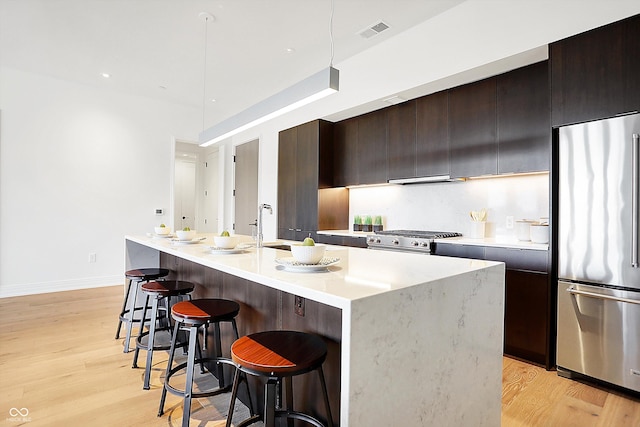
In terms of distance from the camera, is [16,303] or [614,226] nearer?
[614,226]

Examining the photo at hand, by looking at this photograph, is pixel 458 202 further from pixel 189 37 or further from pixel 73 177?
pixel 73 177

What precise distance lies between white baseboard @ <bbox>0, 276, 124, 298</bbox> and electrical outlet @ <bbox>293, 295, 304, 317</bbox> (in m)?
4.82

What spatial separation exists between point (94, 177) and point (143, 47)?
2.38 metres

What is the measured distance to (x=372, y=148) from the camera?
411 centimetres

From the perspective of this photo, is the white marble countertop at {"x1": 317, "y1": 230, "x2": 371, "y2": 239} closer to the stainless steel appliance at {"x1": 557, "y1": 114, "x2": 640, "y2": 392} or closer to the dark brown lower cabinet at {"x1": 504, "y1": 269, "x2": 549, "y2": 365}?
the dark brown lower cabinet at {"x1": 504, "y1": 269, "x2": 549, "y2": 365}

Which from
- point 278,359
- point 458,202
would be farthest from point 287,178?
point 278,359

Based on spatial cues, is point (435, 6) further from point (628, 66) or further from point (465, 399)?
point (465, 399)

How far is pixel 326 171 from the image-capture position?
4582 mm

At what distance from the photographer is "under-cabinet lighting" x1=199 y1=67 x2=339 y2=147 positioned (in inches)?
75.9

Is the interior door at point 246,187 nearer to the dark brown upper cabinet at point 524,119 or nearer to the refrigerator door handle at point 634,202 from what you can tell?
the dark brown upper cabinet at point 524,119

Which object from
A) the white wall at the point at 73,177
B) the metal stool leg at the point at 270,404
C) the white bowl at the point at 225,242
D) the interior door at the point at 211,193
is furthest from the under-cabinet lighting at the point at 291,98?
the interior door at the point at 211,193

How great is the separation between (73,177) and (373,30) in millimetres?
4602

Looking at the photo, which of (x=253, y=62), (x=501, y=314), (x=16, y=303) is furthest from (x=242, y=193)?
(x=501, y=314)

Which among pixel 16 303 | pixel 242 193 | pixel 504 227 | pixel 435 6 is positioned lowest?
pixel 16 303
